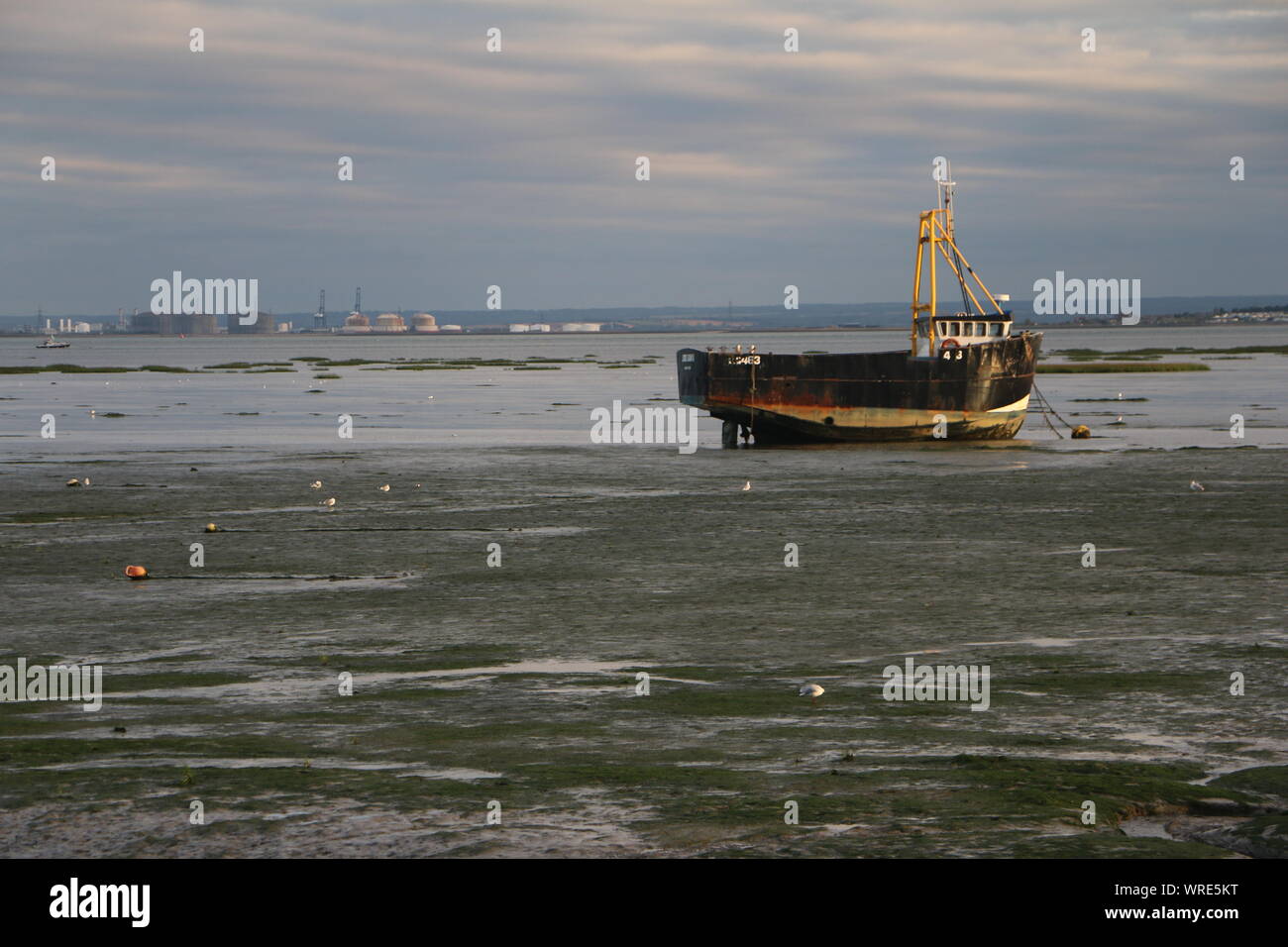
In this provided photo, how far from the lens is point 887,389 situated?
5162 centimetres

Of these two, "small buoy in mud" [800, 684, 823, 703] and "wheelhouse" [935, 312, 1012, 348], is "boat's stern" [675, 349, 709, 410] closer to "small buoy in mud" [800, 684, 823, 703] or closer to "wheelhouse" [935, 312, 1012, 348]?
"wheelhouse" [935, 312, 1012, 348]

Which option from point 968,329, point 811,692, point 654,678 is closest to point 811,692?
point 811,692

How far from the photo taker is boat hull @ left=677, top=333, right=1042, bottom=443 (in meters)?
51.5

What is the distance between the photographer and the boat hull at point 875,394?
5150cm

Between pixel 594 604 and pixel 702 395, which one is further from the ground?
pixel 702 395

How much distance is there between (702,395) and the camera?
54125 millimetres

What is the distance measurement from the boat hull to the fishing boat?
3 centimetres

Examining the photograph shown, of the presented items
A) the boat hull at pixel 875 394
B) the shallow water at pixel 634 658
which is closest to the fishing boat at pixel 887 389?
the boat hull at pixel 875 394

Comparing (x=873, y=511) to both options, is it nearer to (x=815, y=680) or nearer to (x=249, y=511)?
(x=249, y=511)

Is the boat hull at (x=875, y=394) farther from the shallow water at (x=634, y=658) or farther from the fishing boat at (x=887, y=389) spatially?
the shallow water at (x=634, y=658)

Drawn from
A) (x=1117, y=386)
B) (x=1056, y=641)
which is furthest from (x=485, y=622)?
(x=1117, y=386)

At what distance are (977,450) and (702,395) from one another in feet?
34.3

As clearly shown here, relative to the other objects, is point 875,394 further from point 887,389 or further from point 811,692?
point 811,692

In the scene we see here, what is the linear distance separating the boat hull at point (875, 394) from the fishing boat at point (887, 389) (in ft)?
0.11
